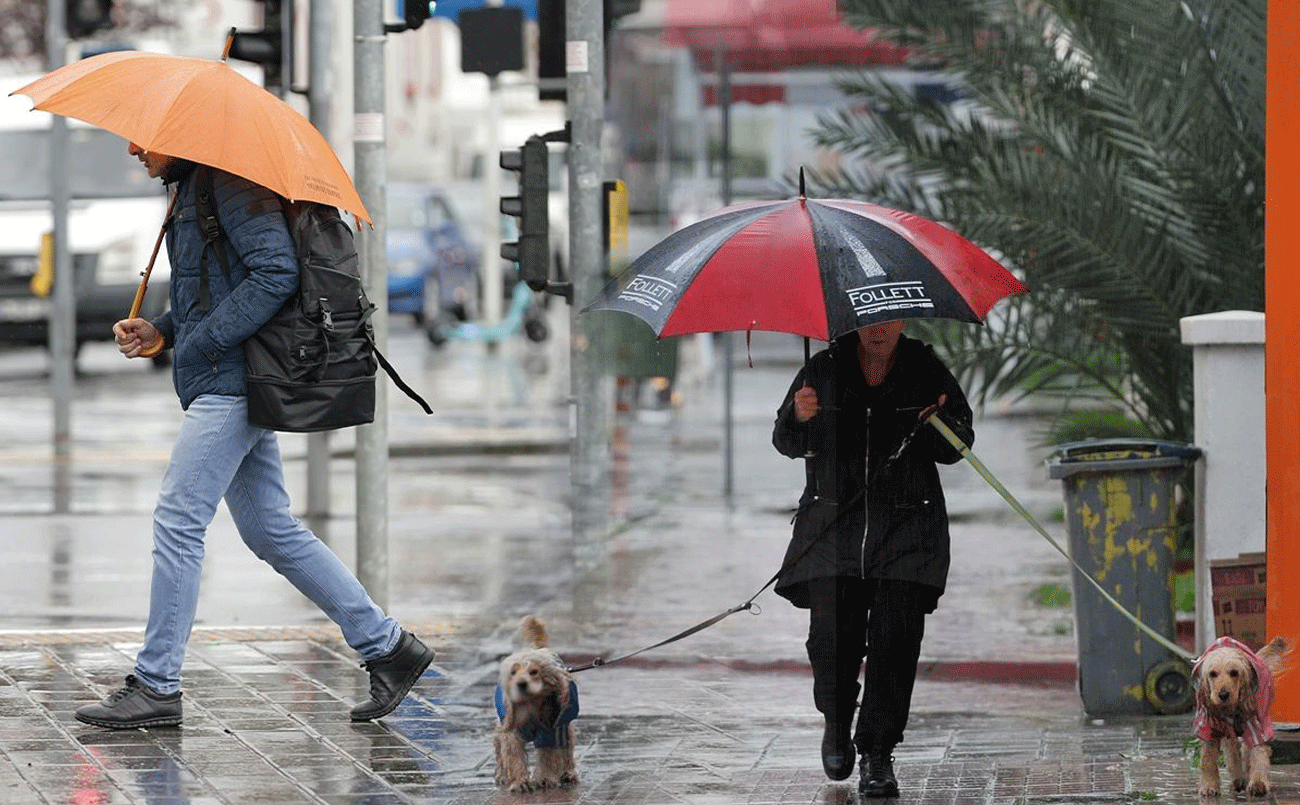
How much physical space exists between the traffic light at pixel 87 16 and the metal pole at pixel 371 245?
6957 millimetres

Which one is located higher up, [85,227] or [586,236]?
[85,227]

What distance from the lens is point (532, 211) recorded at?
10.7 m

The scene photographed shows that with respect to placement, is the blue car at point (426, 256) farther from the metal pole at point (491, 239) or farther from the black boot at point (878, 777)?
the black boot at point (878, 777)

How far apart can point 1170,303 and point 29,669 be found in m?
5.41

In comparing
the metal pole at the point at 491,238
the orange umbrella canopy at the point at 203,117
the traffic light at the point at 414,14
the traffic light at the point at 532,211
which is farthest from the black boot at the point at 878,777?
the metal pole at the point at 491,238

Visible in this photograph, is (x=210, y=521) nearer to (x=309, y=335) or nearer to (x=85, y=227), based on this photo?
(x=309, y=335)

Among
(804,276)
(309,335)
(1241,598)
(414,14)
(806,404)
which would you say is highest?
(414,14)

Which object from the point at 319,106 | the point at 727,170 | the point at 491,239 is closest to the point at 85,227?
the point at 491,239

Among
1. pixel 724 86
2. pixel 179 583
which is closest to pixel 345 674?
pixel 179 583

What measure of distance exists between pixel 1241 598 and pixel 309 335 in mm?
3346

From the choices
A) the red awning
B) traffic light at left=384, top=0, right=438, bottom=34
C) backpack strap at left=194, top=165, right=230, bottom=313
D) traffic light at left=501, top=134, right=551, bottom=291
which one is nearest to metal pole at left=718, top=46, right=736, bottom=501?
the red awning

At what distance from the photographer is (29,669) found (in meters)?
8.30

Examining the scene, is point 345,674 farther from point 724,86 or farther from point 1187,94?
point 724,86

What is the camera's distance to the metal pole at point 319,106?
1262 centimetres
